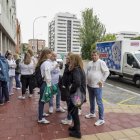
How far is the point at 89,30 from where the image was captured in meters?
51.9

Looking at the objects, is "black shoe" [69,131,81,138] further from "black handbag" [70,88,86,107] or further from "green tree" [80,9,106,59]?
"green tree" [80,9,106,59]

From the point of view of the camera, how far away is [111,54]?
55.5 feet

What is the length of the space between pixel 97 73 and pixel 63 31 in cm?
14065

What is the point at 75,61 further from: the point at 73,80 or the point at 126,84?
the point at 126,84

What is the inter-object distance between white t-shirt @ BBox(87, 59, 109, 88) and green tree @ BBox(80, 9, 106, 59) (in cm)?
4559

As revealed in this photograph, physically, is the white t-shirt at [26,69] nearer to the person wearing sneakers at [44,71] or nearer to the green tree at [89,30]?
the person wearing sneakers at [44,71]

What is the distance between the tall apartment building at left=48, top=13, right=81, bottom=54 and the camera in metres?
139

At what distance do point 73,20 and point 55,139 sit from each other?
462 ft

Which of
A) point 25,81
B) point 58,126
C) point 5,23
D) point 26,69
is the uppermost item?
point 5,23

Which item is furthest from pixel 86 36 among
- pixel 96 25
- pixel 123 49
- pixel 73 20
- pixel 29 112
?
pixel 73 20

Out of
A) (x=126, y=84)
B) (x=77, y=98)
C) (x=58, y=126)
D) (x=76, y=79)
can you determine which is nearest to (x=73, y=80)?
(x=76, y=79)

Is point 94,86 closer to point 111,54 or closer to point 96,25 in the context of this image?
point 111,54

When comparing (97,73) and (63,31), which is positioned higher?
(63,31)

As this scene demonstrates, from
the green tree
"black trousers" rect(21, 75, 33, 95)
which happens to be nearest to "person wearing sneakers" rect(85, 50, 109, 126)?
"black trousers" rect(21, 75, 33, 95)
